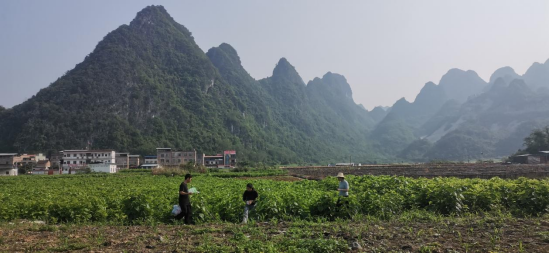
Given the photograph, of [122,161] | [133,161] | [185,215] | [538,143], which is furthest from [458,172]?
[133,161]

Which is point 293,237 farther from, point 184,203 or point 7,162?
point 7,162

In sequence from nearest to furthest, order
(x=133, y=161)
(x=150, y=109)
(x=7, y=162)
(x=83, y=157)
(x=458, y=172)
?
(x=458, y=172) < (x=7, y=162) < (x=83, y=157) < (x=133, y=161) < (x=150, y=109)

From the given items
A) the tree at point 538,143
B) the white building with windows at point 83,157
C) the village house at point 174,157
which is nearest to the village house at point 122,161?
the white building with windows at point 83,157

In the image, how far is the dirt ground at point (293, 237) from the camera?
6898 mm

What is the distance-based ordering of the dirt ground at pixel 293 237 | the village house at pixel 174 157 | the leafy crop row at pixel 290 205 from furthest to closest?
the village house at pixel 174 157
the leafy crop row at pixel 290 205
the dirt ground at pixel 293 237

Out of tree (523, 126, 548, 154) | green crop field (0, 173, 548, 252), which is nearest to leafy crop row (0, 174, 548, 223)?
green crop field (0, 173, 548, 252)

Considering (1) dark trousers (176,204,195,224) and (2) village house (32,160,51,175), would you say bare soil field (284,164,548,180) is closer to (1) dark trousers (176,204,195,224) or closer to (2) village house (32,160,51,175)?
(1) dark trousers (176,204,195,224)

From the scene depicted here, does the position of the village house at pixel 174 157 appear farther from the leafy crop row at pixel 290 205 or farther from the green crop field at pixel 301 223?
the green crop field at pixel 301 223

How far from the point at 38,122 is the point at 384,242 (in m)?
119

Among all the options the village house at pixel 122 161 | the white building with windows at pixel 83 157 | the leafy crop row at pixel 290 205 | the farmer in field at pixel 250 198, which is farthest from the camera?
the village house at pixel 122 161

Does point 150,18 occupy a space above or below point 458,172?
above

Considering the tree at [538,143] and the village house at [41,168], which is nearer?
the village house at [41,168]

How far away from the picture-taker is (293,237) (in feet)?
25.0

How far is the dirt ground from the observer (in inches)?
272
